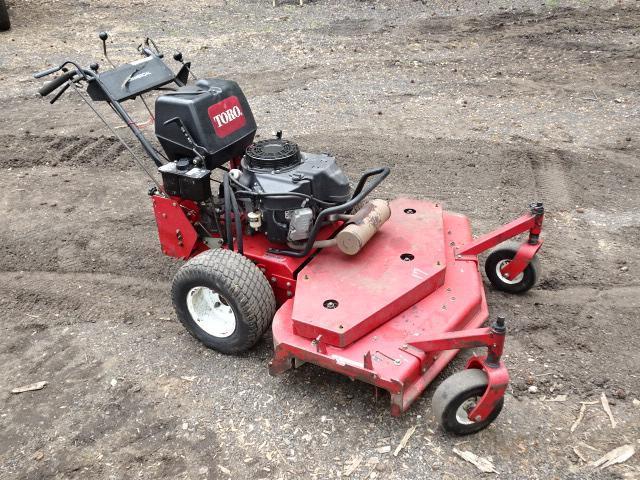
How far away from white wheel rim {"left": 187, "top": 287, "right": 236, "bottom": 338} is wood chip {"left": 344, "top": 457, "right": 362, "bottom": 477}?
3.81ft

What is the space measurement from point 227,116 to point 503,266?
7.30 ft

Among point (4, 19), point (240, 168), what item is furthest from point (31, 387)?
point (4, 19)

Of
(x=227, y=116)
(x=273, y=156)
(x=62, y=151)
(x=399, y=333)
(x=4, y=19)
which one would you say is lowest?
(x=62, y=151)

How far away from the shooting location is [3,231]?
5.75 meters

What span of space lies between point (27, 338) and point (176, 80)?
2166 millimetres

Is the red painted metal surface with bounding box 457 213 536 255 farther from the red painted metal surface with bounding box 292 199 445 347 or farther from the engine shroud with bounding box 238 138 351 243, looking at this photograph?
the engine shroud with bounding box 238 138 351 243

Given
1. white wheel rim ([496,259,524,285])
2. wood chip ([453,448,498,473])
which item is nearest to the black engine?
white wheel rim ([496,259,524,285])

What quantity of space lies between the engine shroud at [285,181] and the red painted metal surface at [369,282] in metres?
0.34

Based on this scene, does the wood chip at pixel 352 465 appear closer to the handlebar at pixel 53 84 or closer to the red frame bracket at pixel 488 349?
the red frame bracket at pixel 488 349

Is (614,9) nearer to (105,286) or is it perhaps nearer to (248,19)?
(248,19)

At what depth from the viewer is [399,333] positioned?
3.58m

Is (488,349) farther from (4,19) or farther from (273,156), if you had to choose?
(4,19)

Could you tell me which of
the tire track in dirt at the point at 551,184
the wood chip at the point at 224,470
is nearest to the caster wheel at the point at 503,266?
the tire track in dirt at the point at 551,184

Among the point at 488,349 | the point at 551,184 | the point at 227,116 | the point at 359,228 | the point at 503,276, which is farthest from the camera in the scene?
the point at 551,184
